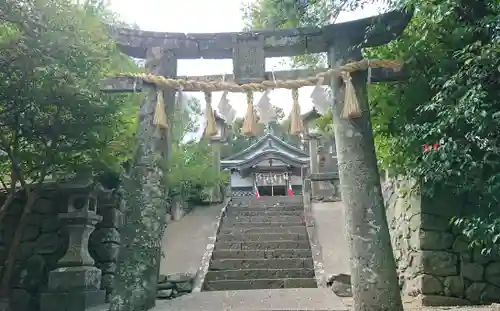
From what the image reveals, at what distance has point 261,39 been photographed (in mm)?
5484

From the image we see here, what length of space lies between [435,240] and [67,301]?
5458 millimetres

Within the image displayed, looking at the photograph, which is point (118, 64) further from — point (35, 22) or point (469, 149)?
point (469, 149)

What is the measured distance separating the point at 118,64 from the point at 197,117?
357 inches

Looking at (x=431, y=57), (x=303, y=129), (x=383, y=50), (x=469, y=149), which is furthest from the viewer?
(x=383, y=50)

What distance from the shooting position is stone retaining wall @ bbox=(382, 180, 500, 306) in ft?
20.4

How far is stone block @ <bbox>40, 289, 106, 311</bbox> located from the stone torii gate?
1883 millimetres

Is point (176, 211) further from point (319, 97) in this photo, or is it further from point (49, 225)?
point (319, 97)

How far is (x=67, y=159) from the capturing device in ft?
21.9

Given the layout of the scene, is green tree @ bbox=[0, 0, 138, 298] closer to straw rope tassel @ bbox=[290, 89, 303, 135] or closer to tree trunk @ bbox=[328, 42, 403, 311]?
straw rope tassel @ bbox=[290, 89, 303, 135]

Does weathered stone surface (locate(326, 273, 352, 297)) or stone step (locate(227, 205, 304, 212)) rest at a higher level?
stone step (locate(227, 205, 304, 212))

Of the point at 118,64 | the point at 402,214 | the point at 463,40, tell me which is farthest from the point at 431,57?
the point at 118,64

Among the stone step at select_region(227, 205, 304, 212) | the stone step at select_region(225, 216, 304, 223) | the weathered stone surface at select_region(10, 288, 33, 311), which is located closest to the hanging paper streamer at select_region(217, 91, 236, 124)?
the weathered stone surface at select_region(10, 288, 33, 311)

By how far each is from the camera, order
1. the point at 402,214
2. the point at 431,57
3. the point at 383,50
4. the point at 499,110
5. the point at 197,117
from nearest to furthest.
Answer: the point at 499,110, the point at 431,57, the point at 383,50, the point at 402,214, the point at 197,117

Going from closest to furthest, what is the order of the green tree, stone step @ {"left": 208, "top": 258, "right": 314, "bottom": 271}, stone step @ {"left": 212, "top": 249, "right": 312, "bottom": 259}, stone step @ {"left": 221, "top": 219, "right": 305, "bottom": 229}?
the green tree → stone step @ {"left": 208, "top": 258, "right": 314, "bottom": 271} → stone step @ {"left": 212, "top": 249, "right": 312, "bottom": 259} → stone step @ {"left": 221, "top": 219, "right": 305, "bottom": 229}
